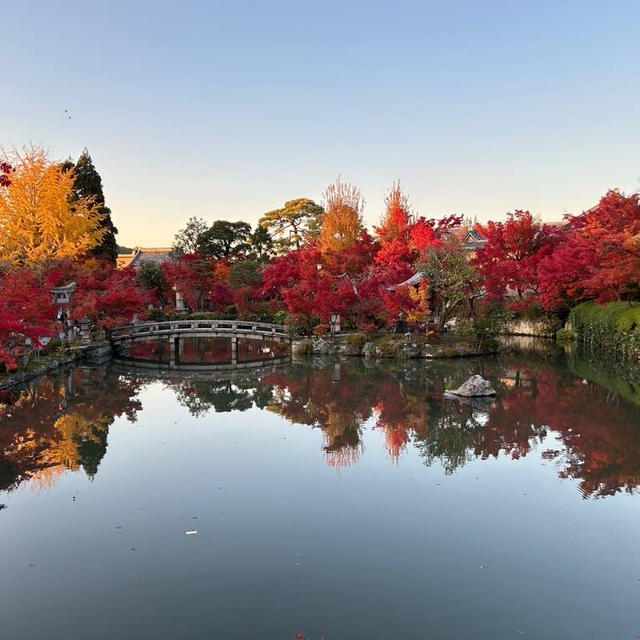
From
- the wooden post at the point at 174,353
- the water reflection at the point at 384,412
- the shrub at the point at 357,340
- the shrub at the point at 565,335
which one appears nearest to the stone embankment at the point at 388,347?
the shrub at the point at 357,340

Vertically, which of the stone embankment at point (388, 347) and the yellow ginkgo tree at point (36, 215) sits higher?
the yellow ginkgo tree at point (36, 215)

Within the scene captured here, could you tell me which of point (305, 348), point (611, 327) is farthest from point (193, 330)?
point (611, 327)

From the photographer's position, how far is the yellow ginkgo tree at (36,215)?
83.4ft

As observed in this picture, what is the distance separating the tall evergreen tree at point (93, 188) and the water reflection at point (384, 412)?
13.4 m

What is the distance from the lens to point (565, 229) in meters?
30.4

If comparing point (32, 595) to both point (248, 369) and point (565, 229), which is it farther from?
point (565, 229)

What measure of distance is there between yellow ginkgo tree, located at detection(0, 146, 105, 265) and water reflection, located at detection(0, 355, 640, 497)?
28.3ft

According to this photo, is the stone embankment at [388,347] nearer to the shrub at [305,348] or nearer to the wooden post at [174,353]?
the shrub at [305,348]

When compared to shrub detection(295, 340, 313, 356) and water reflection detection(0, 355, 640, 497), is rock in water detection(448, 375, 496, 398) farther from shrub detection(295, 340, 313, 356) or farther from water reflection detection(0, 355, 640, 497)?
shrub detection(295, 340, 313, 356)

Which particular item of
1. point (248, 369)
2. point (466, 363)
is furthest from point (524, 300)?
point (248, 369)

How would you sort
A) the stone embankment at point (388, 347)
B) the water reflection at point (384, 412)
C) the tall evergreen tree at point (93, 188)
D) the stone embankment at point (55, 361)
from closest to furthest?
the water reflection at point (384, 412), the stone embankment at point (55, 361), the stone embankment at point (388, 347), the tall evergreen tree at point (93, 188)

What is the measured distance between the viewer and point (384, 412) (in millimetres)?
13711

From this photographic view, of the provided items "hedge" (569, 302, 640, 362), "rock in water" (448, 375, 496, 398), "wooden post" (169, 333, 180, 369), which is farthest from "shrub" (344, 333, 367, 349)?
"hedge" (569, 302, 640, 362)

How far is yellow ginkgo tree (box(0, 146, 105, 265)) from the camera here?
2542 cm
